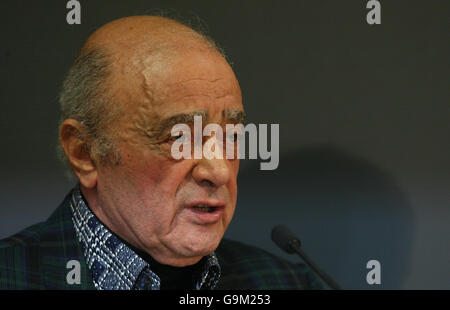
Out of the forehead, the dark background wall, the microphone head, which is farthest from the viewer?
the dark background wall

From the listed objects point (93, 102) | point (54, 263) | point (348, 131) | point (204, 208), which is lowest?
point (54, 263)

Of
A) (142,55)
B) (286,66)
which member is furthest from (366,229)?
(142,55)

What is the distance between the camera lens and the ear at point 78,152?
1214mm

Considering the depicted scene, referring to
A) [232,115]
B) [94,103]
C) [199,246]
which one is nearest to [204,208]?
[199,246]

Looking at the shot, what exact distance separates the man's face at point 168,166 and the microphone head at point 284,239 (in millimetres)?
177

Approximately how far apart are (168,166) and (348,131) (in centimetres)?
70

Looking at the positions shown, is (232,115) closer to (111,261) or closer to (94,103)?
(94,103)

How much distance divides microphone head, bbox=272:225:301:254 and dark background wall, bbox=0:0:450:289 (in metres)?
0.39

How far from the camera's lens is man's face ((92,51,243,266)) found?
1144 mm

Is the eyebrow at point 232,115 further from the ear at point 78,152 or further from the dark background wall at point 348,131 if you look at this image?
the dark background wall at point 348,131

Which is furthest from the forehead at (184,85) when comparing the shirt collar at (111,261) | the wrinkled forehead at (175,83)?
the shirt collar at (111,261)

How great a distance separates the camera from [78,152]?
4.02 ft

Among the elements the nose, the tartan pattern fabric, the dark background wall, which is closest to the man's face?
the nose

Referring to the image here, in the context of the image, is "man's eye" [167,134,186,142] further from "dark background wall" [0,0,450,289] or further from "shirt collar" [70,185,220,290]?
"dark background wall" [0,0,450,289]
